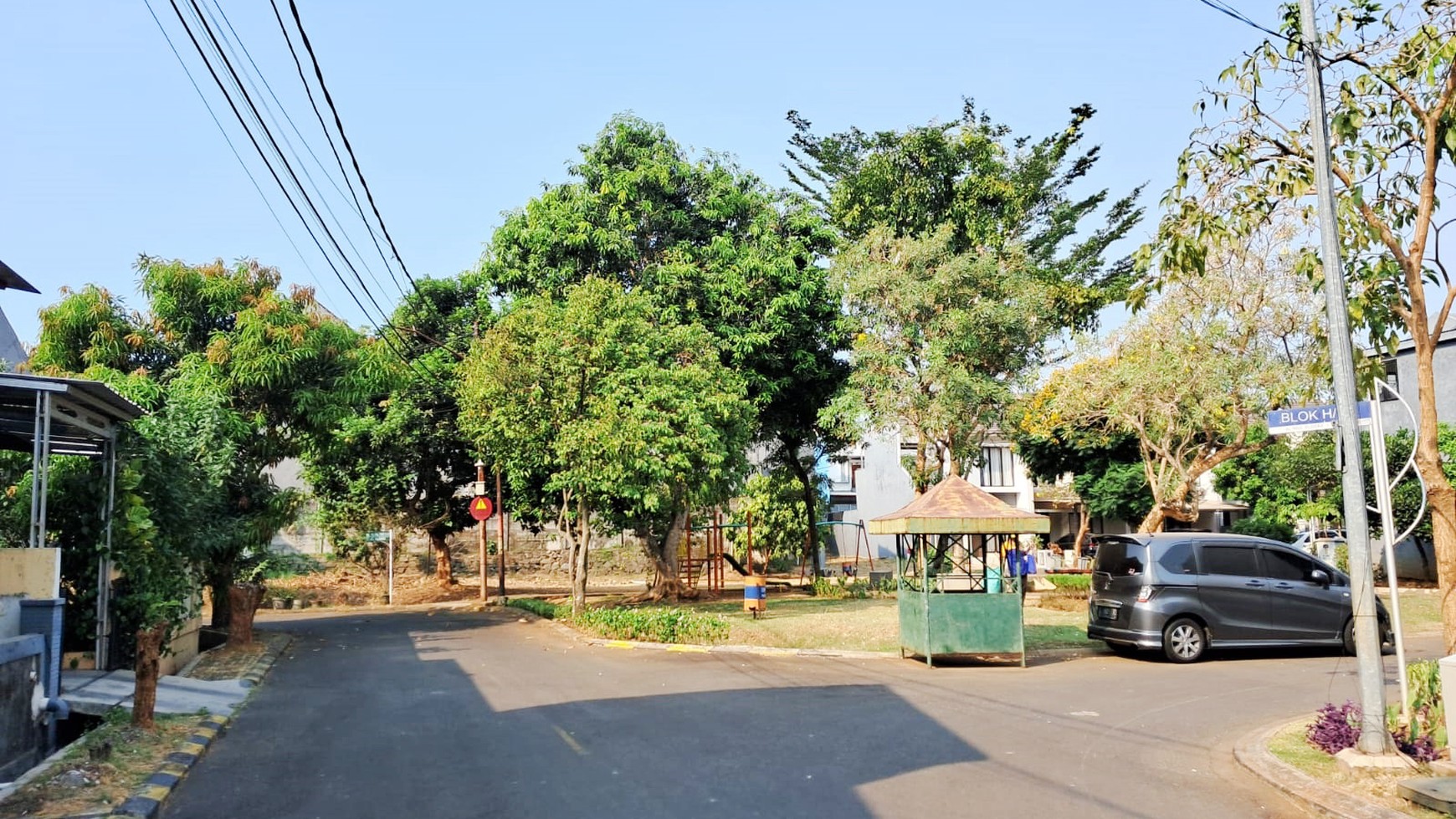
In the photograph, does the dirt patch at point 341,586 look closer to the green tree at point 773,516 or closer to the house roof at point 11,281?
the green tree at point 773,516

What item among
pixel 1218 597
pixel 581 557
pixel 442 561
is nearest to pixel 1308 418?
pixel 1218 597

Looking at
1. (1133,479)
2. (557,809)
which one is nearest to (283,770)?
(557,809)

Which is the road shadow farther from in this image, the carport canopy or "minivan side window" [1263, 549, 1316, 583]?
"minivan side window" [1263, 549, 1316, 583]

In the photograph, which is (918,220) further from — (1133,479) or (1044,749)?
(1044,749)

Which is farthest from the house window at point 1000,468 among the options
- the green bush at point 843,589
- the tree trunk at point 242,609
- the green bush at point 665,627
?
the tree trunk at point 242,609

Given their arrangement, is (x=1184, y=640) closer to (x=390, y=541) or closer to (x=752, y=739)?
(x=752, y=739)

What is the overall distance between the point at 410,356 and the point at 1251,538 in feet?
73.1

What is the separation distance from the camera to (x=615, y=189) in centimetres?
2603

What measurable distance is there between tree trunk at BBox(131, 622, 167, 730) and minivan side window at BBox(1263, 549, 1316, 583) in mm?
14461

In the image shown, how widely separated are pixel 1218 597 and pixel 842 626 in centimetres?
696

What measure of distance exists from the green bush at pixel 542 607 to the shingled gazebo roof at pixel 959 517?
402 inches

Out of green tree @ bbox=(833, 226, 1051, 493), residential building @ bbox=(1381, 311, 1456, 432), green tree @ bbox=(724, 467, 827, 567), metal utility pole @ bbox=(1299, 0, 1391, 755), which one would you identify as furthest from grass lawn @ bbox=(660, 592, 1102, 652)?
residential building @ bbox=(1381, 311, 1456, 432)

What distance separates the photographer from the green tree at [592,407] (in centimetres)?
1995

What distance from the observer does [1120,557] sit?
1574 cm
